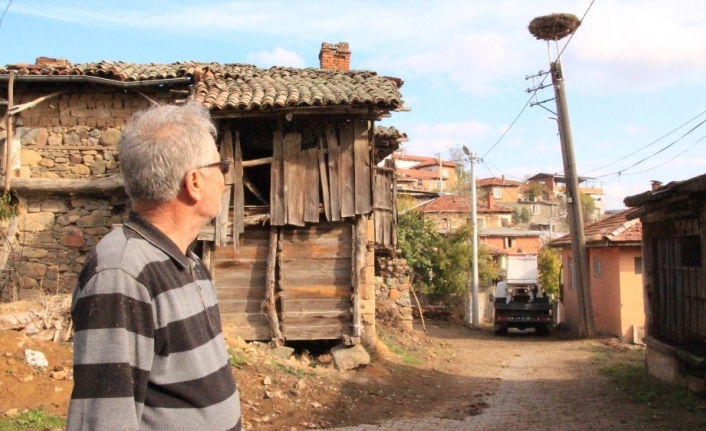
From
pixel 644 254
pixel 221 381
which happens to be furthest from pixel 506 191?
pixel 221 381

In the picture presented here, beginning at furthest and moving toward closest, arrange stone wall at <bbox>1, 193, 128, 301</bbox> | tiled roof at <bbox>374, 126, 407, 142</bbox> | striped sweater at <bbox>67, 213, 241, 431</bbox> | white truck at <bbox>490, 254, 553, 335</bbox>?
white truck at <bbox>490, 254, 553, 335</bbox>, tiled roof at <bbox>374, 126, 407, 142</bbox>, stone wall at <bbox>1, 193, 128, 301</bbox>, striped sweater at <bbox>67, 213, 241, 431</bbox>

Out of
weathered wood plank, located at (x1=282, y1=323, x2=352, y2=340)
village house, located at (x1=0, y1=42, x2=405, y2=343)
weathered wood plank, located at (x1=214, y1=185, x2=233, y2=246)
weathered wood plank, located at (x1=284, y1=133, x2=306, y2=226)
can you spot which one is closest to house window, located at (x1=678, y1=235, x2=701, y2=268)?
village house, located at (x1=0, y1=42, x2=405, y2=343)

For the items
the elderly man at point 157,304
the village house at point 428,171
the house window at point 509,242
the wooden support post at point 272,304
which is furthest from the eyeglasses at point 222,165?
the village house at point 428,171

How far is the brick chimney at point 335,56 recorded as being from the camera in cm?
1551

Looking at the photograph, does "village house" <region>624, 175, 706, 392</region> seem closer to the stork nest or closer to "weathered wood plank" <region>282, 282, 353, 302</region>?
"weathered wood plank" <region>282, 282, 353, 302</region>

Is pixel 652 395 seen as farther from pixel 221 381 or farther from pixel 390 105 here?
pixel 221 381

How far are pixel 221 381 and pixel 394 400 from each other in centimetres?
845

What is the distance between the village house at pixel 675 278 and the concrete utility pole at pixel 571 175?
8.27 meters

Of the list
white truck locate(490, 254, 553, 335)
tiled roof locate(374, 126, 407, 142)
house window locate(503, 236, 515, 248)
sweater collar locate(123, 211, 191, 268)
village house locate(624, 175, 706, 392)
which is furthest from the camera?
house window locate(503, 236, 515, 248)

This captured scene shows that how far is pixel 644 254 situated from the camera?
1184 centimetres

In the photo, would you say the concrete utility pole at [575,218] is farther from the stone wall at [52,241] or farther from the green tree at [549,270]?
the green tree at [549,270]

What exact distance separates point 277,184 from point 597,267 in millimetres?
13800

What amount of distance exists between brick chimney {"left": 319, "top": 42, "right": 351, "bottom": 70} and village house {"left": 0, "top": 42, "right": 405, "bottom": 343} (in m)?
3.50

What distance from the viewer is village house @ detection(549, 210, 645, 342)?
759 inches
